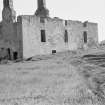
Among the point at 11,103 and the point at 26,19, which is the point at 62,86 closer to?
the point at 11,103

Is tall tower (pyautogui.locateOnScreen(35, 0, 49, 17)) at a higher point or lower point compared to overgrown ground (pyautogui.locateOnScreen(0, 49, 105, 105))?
higher

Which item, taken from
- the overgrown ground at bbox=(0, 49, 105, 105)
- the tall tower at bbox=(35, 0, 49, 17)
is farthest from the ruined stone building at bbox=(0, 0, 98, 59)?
the overgrown ground at bbox=(0, 49, 105, 105)

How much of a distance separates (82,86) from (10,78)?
3.98 meters

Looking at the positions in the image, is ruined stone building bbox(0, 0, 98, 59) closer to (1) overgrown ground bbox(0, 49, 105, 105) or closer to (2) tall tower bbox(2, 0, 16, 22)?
(2) tall tower bbox(2, 0, 16, 22)

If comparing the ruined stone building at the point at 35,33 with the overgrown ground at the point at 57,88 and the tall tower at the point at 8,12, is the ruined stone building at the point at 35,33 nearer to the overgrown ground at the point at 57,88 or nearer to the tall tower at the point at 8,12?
the tall tower at the point at 8,12

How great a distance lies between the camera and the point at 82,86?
9.27 meters

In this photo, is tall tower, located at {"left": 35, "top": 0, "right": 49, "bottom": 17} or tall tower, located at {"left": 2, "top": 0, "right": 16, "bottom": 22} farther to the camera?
tall tower, located at {"left": 35, "top": 0, "right": 49, "bottom": 17}

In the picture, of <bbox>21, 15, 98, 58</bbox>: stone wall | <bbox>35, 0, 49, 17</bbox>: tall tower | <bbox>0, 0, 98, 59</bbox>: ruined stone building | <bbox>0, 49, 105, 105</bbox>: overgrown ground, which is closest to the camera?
<bbox>0, 49, 105, 105</bbox>: overgrown ground

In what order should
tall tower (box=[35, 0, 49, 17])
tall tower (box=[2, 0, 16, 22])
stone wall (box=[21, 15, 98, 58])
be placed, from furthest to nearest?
1. tall tower (box=[35, 0, 49, 17])
2. tall tower (box=[2, 0, 16, 22])
3. stone wall (box=[21, 15, 98, 58])

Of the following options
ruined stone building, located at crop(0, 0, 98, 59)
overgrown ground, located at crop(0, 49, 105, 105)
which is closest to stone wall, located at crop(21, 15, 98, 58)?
ruined stone building, located at crop(0, 0, 98, 59)

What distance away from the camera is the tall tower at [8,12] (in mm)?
23500

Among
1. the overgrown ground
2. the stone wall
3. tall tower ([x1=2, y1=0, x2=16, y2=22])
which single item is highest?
tall tower ([x1=2, y1=0, x2=16, y2=22])

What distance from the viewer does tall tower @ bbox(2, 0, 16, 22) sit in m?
23.5

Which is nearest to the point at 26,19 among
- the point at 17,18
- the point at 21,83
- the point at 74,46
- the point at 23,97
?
the point at 17,18
